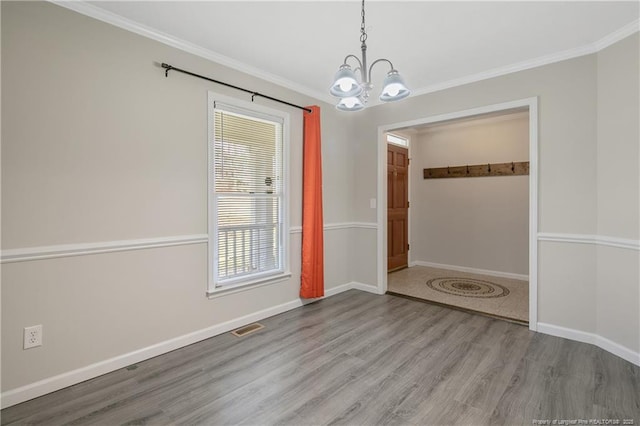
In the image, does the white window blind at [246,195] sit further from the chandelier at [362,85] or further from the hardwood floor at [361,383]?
the chandelier at [362,85]

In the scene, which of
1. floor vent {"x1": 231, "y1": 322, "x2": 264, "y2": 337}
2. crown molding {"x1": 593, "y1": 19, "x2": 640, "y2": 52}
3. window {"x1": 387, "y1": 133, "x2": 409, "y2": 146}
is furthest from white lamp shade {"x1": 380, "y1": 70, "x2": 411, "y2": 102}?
window {"x1": 387, "y1": 133, "x2": 409, "y2": 146}

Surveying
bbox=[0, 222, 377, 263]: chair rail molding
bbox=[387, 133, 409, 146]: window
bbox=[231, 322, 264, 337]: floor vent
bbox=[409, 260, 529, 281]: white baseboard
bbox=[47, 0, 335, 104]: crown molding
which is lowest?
bbox=[231, 322, 264, 337]: floor vent

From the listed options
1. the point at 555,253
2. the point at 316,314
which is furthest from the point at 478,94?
the point at 316,314

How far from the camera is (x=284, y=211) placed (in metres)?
3.50

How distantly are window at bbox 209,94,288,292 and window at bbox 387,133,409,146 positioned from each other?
7.92ft

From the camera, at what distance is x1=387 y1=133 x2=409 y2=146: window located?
533 cm

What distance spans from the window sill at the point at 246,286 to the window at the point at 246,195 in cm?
1

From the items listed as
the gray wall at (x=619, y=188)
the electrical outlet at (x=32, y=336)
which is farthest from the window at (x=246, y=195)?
the gray wall at (x=619, y=188)

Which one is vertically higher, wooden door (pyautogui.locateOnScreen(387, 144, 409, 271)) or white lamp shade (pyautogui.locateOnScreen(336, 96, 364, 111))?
white lamp shade (pyautogui.locateOnScreen(336, 96, 364, 111))

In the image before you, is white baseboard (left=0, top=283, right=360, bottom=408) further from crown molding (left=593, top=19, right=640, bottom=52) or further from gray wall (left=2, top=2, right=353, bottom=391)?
crown molding (left=593, top=19, right=640, bottom=52)

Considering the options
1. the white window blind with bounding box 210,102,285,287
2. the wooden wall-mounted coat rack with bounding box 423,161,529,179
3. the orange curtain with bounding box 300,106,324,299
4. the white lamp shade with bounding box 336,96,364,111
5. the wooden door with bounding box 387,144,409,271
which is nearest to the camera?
the white lamp shade with bounding box 336,96,364,111

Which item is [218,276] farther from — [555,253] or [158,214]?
[555,253]

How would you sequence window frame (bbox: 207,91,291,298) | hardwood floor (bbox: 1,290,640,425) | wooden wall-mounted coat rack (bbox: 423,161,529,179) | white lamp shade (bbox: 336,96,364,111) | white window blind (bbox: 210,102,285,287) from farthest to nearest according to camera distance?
wooden wall-mounted coat rack (bbox: 423,161,529,179) < white window blind (bbox: 210,102,285,287) < window frame (bbox: 207,91,291,298) < white lamp shade (bbox: 336,96,364,111) < hardwood floor (bbox: 1,290,640,425)

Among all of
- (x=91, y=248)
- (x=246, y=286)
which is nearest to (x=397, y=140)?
(x=246, y=286)
